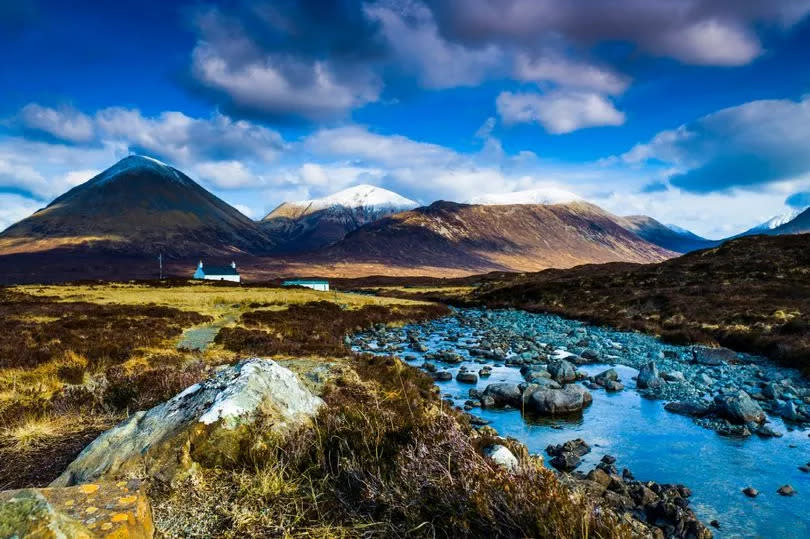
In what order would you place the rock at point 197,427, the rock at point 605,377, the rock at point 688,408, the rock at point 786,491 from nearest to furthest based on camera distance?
the rock at point 197,427
the rock at point 786,491
the rock at point 688,408
the rock at point 605,377

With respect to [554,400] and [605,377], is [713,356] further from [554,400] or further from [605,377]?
[554,400]

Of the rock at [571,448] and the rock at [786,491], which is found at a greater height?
the rock at [786,491]

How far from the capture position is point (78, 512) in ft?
11.3

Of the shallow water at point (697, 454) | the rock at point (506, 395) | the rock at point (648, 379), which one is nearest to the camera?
the shallow water at point (697, 454)

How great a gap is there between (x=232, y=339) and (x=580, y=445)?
17.1 metres

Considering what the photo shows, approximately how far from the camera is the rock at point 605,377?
1830 cm

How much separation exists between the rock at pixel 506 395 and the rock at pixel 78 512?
13179 mm

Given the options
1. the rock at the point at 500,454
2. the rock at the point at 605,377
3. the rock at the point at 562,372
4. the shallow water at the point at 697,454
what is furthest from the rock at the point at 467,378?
the rock at the point at 500,454

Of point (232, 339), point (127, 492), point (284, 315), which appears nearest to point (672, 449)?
point (127, 492)

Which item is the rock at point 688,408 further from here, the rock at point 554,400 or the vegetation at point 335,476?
the vegetation at point 335,476

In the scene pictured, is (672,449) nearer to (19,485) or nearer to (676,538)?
(676,538)

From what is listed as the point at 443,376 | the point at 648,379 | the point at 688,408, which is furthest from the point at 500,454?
the point at 648,379

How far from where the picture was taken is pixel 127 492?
12.5 feet

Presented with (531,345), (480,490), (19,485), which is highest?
(480,490)
